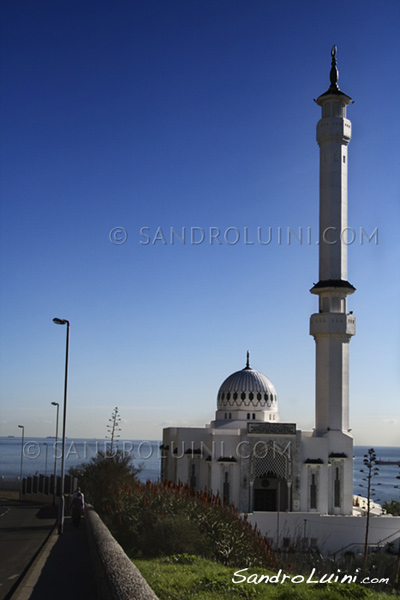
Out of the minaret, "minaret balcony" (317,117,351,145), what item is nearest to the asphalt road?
the minaret

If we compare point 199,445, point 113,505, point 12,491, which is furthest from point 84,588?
point 12,491

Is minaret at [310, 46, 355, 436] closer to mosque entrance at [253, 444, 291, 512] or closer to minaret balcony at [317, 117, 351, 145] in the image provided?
minaret balcony at [317, 117, 351, 145]

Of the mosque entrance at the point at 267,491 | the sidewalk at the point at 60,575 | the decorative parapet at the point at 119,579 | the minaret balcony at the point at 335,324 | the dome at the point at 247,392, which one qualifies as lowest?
the mosque entrance at the point at 267,491

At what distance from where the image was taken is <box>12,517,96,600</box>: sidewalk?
12859 mm

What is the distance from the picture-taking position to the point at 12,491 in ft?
194

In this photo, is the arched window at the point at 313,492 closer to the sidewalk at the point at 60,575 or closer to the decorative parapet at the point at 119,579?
the sidewalk at the point at 60,575

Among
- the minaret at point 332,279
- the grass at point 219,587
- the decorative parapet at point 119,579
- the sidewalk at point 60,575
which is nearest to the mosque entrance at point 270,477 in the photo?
the minaret at point 332,279

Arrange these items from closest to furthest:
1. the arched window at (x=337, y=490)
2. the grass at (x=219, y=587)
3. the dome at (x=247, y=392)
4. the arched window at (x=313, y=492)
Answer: the grass at (x=219, y=587) → the arched window at (x=313, y=492) → the arched window at (x=337, y=490) → the dome at (x=247, y=392)

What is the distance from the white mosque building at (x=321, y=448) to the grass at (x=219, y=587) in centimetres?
2590

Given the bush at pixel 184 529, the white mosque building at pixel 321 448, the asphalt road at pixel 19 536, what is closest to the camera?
the asphalt road at pixel 19 536

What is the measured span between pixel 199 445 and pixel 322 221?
1681 centimetres

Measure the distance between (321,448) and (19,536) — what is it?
2290 centimetres

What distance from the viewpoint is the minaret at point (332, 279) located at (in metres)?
42.3

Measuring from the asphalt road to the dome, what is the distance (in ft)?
49.6
